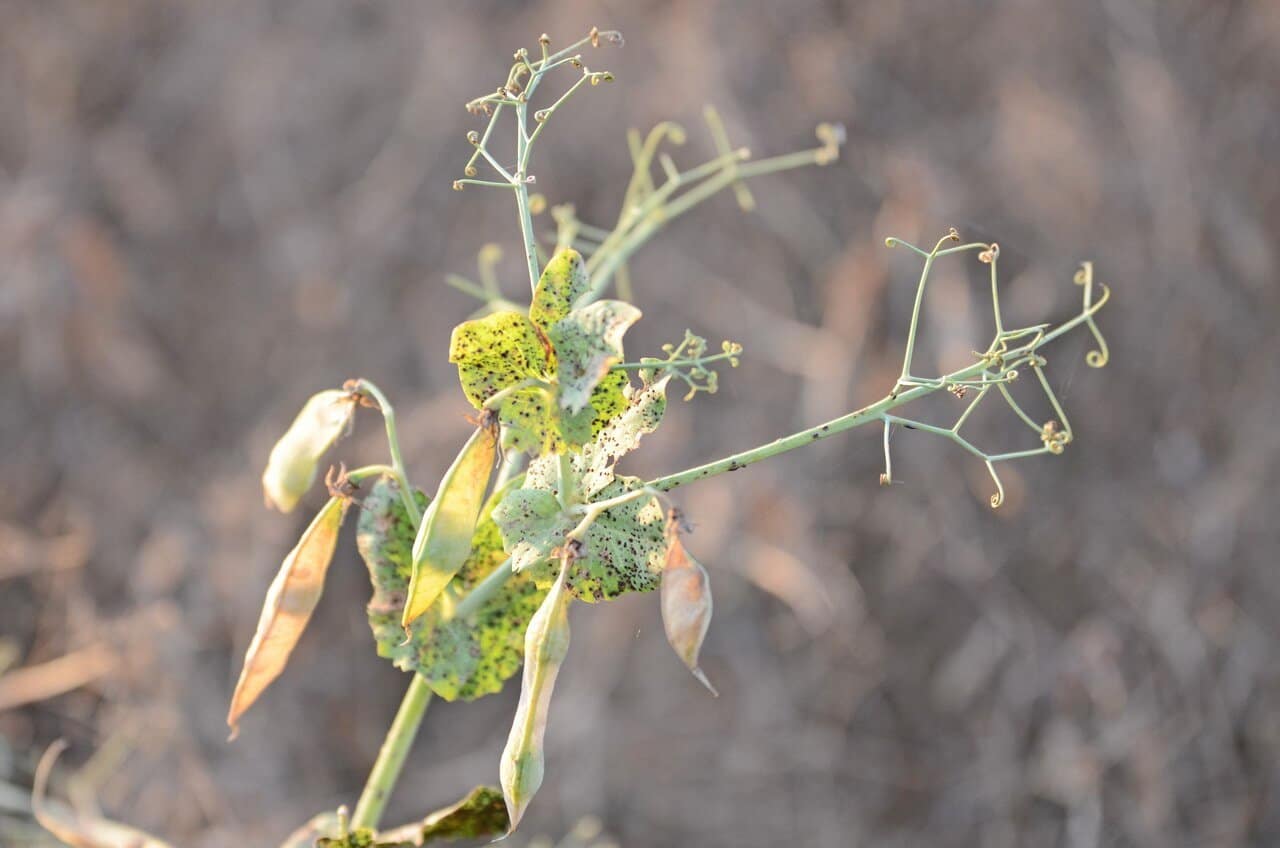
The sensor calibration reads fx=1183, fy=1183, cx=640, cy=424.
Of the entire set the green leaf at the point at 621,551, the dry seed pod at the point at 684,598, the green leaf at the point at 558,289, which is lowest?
the dry seed pod at the point at 684,598

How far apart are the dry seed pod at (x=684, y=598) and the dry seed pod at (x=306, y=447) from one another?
0.66ft

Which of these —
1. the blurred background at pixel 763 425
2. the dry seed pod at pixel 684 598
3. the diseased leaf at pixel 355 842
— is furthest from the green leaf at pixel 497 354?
the blurred background at pixel 763 425

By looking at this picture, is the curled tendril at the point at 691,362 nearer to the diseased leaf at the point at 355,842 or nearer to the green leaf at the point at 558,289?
the green leaf at the point at 558,289

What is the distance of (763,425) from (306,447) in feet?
7.16

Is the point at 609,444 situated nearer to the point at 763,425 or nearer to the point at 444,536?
the point at 444,536

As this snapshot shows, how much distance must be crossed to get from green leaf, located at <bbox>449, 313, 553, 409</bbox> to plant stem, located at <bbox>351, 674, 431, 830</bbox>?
194 mm

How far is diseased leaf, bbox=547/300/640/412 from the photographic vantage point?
521 millimetres

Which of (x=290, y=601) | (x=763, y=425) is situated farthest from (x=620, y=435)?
(x=763, y=425)

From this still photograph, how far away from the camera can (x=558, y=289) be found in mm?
547

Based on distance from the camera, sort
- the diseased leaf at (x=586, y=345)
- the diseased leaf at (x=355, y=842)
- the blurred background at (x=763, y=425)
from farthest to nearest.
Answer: the blurred background at (x=763, y=425), the diseased leaf at (x=355, y=842), the diseased leaf at (x=586, y=345)

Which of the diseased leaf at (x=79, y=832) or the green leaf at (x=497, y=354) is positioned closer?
the green leaf at (x=497, y=354)

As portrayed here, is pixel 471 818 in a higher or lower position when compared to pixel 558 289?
lower

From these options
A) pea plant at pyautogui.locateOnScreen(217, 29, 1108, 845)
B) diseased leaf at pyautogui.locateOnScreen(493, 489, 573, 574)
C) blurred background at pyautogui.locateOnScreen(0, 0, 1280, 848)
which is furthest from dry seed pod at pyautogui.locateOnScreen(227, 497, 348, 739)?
blurred background at pyautogui.locateOnScreen(0, 0, 1280, 848)

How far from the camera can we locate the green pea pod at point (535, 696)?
1.80ft
